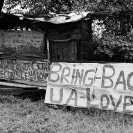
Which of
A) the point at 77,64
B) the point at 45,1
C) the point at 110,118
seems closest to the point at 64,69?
the point at 77,64

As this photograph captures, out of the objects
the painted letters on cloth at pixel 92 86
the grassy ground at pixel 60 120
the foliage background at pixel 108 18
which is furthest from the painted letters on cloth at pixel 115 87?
the foliage background at pixel 108 18

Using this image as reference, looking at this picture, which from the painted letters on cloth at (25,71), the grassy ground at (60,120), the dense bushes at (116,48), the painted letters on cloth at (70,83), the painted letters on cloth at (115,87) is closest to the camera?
Answer: the grassy ground at (60,120)

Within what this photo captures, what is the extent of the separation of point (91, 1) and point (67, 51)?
7307 mm

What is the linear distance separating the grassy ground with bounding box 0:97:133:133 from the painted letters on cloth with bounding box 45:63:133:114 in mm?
229

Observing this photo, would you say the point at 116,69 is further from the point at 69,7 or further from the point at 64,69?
the point at 69,7

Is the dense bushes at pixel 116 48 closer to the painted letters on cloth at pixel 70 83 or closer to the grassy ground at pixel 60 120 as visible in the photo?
the painted letters on cloth at pixel 70 83

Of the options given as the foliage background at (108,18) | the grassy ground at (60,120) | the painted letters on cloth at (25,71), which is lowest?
the grassy ground at (60,120)

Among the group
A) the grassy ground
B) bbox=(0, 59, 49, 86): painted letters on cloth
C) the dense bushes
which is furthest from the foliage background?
the grassy ground

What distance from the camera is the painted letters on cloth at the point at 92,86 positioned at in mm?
5453

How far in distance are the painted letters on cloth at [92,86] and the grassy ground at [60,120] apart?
23 centimetres

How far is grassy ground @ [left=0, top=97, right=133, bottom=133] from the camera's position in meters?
4.80

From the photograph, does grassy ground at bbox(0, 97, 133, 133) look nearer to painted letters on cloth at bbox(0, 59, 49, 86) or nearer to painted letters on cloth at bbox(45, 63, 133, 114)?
painted letters on cloth at bbox(45, 63, 133, 114)

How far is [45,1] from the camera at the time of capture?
1397cm

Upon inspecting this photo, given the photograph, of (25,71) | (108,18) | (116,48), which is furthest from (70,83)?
(108,18)
